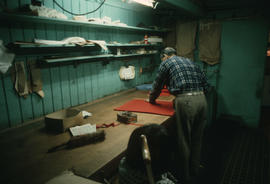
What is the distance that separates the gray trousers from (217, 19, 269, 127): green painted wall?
2.59 m

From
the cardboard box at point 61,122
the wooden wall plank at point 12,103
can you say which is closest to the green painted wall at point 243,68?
the cardboard box at point 61,122

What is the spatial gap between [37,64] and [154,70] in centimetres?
327

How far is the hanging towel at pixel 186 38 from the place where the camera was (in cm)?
487

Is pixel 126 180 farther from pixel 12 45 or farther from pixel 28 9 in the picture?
pixel 28 9

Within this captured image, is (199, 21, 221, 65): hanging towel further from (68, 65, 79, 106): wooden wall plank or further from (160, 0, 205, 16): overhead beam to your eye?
(68, 65, 79, 106): wooden wall plank

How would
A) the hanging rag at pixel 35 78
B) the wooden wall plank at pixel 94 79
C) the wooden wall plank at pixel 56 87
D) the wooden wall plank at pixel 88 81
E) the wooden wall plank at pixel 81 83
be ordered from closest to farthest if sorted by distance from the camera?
the hanging rag at pixel 35 78 → the wooden wall plank at pixel 56 87 → the wooden wall plank at pixel 81 83 → the wooden wall plank at pixel 88 81 → the wooden wall plank at pixel 94 79

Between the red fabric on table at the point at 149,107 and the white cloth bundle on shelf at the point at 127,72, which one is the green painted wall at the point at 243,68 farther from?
the red fabric on table at the point at 149,107

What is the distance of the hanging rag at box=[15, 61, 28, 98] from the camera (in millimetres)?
2225

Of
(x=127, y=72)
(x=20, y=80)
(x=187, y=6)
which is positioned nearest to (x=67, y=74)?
(x=20, y=80)

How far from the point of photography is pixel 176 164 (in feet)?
9.04

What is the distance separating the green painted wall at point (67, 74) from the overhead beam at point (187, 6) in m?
1.02

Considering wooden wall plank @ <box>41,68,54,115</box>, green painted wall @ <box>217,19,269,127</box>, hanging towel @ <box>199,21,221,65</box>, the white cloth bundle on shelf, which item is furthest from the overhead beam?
wooden wall plank @ <box>41,68,54,115</box>

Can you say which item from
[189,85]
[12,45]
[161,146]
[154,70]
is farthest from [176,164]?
[154,70]

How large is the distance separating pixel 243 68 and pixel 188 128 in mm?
2911
